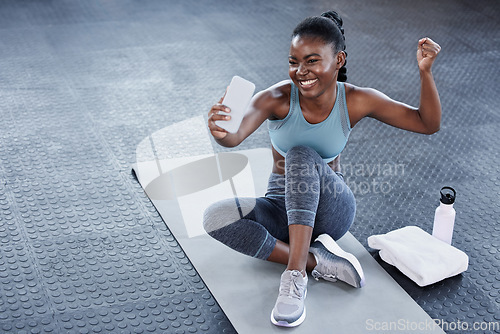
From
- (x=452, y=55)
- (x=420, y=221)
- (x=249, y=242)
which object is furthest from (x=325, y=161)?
(x=452, y=55)

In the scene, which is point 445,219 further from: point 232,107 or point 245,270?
point 232,107

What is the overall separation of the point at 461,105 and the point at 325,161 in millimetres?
1342

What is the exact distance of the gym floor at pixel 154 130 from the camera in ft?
6.11

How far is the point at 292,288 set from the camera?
176 centimetres

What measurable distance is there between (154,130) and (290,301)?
50.7 inches

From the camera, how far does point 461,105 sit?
306 centimetres

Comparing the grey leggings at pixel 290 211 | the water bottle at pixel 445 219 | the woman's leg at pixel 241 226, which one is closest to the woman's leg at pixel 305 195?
the grey leggings at pixel 290 211

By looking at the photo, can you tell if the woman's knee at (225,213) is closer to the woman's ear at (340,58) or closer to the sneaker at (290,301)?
the sneaker at (290,301)

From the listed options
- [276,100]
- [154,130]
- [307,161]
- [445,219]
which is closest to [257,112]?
[276,100]

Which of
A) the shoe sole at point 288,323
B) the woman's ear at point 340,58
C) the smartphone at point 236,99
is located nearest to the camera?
the smartphone at point 236,99

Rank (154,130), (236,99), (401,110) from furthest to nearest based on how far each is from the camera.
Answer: (154,130)
(401,110)
(236,99)

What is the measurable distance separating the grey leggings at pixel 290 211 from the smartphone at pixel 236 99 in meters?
0.28

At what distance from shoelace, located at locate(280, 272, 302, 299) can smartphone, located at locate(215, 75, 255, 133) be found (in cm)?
44

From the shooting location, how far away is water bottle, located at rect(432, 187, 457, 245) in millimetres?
2014
